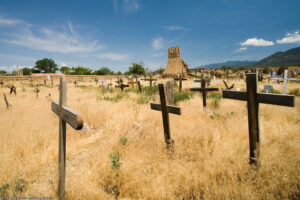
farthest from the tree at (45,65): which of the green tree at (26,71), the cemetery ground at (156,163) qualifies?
the cemetery ground at (156,163)

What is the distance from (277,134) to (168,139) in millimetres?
2842

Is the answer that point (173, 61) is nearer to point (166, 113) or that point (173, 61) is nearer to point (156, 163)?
point (166, 113)

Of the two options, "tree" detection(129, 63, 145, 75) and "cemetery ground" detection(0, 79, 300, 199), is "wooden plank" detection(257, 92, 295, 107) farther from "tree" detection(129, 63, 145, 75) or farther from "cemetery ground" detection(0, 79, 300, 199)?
"tree" detection(129, 63, 145, 75)

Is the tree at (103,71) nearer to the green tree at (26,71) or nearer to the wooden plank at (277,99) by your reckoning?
the green tree at (26,71)

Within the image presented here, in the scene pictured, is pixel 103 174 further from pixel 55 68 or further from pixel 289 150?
pixel 55 68

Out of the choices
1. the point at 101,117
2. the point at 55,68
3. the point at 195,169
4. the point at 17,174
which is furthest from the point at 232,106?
the point at 55,68

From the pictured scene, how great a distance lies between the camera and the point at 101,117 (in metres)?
6.25

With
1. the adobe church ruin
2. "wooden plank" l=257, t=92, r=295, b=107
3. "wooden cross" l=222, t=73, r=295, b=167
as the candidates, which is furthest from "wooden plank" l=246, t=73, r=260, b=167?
the adobe church ruin

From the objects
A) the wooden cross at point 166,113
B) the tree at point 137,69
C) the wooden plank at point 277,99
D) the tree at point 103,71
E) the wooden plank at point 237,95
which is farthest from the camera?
the tree at point 103,71

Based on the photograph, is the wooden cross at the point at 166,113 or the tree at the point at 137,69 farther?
the tree at the point at 137,69

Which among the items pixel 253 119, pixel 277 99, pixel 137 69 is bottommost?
pixel 253 119

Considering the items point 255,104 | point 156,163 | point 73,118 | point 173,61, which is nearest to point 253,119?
point 255,104

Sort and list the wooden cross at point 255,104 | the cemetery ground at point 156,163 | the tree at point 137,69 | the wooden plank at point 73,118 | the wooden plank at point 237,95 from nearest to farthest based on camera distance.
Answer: the wooden plank at point 73,118 < the cemetery ground at point 156,163 < the wooden cross at point 255,104 < the wooden plank at point 237,95 < the tree at point 137,69

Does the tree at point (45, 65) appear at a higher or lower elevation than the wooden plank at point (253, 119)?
higher
